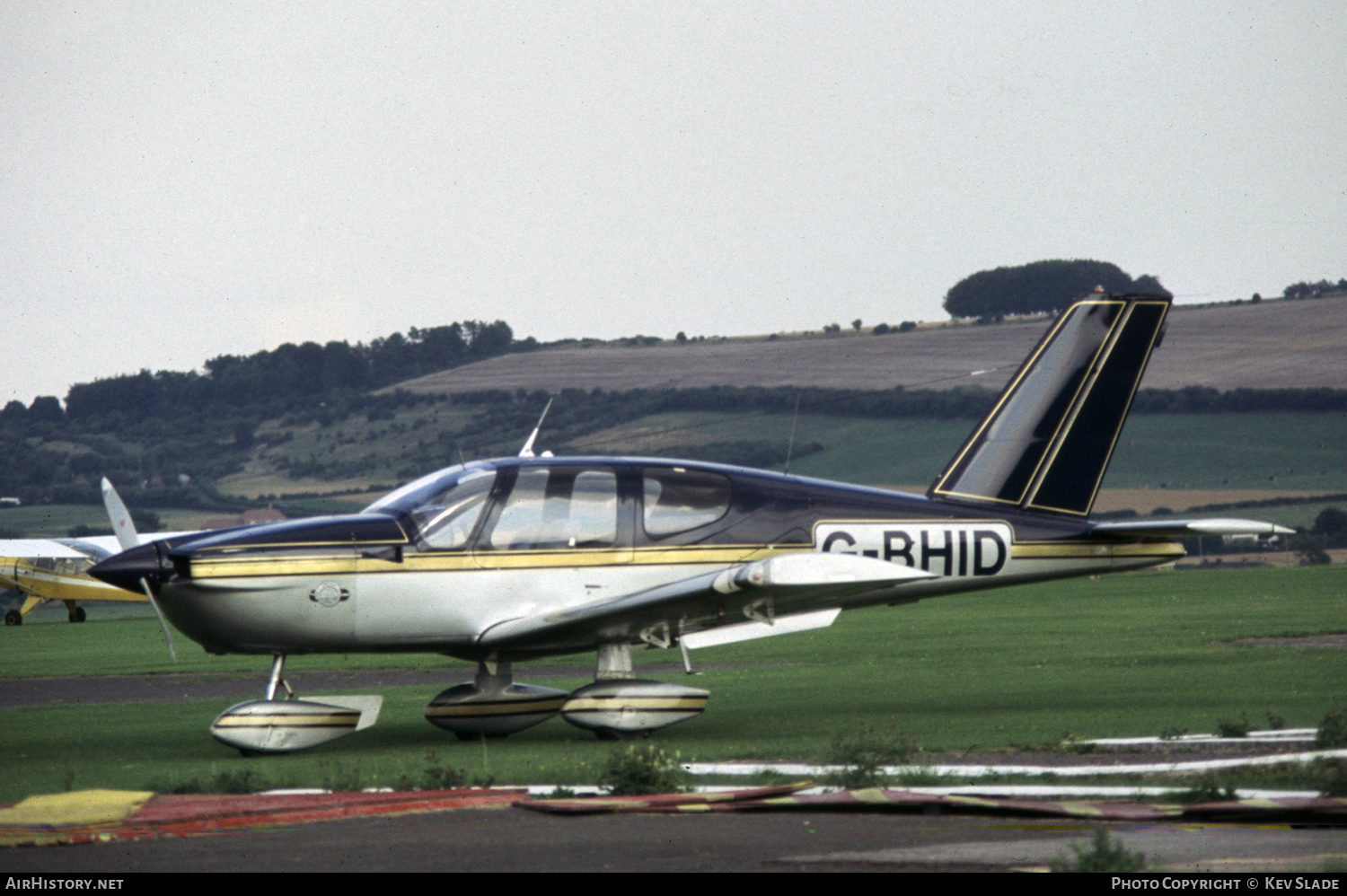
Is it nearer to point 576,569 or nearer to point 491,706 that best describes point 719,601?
point 576,569

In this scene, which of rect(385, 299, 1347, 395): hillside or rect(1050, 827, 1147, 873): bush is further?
rect(385, 299, 1347, 395): hillside

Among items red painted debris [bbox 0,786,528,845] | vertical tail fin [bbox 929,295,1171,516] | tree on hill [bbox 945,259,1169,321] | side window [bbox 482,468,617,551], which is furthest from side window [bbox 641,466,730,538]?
tree on hill [bbox 945,259,1169,321]

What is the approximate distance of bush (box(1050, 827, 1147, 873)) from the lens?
19.3 feet

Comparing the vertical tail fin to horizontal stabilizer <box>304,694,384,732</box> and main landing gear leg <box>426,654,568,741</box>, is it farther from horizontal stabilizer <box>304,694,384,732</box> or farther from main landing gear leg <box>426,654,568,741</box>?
horizontal stabilizer <box>304,694,384,732</box>

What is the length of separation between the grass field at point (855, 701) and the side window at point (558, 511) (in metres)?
1.75

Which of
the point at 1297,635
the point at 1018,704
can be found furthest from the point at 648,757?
the point at 1297,635

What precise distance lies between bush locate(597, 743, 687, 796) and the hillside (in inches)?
2332

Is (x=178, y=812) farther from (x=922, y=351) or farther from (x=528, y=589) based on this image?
(x=922, y=351)

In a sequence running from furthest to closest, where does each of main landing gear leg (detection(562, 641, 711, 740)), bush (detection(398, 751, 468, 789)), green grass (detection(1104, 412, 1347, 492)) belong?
green grass (detection(1104, 412, 1347, 492)), main landing gear leg (detection(562, 641, 711, 740)), bush (detection(398, 751, 468, 789))

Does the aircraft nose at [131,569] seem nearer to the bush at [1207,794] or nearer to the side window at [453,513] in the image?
the side window at [453,513]

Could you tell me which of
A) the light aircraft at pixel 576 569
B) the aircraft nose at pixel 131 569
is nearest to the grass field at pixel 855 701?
the light aircraft at pixel 576 569

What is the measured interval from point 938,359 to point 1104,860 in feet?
264

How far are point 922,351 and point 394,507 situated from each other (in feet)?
253

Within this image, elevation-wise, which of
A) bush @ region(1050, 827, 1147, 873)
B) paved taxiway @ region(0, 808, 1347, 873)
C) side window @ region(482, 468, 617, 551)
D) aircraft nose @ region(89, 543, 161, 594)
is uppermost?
side window @ region(482, 468, 617, 551)
